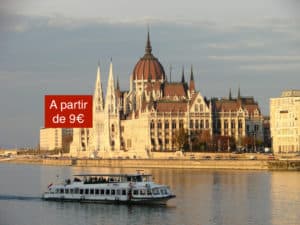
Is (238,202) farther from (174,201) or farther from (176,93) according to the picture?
(176,93)

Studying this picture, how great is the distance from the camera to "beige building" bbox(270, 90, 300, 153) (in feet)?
338

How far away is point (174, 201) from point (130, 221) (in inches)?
330

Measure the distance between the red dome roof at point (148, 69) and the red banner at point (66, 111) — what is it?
87268mm

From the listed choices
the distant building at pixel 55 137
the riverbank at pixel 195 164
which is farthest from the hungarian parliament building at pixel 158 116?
the distant building at pixel 55 137

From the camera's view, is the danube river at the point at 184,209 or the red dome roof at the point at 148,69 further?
the red dome roof at the point at 148,69

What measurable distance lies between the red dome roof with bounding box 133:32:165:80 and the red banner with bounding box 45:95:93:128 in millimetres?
87268

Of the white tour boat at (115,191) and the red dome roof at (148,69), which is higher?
the red dome roof at (148,69)

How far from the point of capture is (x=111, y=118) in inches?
5044

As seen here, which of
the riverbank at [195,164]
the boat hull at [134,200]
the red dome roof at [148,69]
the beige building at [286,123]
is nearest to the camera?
the boat hull at [134,200]

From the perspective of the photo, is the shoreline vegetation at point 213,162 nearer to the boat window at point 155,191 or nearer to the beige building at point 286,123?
the beige building at point 286,123

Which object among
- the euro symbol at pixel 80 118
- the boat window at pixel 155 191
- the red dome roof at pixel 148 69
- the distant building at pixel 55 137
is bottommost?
the boat window at pixel 155 191

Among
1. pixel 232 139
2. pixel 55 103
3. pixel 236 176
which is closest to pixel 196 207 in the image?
pixel 55 103

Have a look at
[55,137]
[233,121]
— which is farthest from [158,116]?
[55,137]

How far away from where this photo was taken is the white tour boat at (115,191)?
4772 cm
